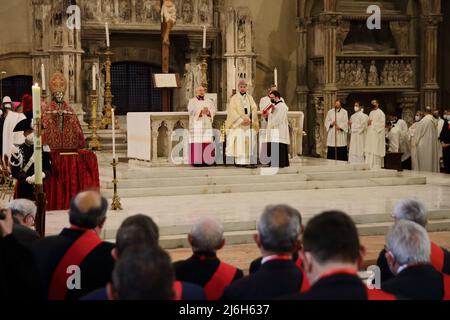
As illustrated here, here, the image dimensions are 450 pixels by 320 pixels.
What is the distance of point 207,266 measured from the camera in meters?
3.92

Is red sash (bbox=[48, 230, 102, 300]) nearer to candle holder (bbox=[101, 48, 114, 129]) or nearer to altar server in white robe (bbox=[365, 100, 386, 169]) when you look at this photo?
candle holder (bbox=[101, 48, 114, 129])

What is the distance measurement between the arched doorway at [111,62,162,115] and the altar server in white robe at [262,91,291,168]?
19.1 feet

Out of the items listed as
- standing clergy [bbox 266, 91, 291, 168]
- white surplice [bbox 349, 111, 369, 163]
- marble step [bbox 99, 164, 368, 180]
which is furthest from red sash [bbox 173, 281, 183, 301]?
white surplice [bbox 349, 111, 369, 163]

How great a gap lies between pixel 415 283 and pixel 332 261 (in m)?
0.98

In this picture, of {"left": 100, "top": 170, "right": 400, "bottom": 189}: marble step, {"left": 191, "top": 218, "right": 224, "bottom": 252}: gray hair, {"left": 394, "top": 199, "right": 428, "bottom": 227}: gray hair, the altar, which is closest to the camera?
{"left": 191, "top": 218, "right": 224, "bottom": 252}: gray hair

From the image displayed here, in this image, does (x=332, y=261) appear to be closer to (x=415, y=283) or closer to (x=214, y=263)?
(x=415, y=283)

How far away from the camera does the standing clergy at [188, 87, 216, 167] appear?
12.6 m

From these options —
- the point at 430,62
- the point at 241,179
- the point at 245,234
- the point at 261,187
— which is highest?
the point at 430,62

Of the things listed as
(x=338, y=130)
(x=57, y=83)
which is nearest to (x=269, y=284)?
(x=57, y=83)

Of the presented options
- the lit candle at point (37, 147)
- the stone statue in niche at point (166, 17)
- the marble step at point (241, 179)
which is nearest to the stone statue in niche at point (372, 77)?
the marble step at point (241, 179)

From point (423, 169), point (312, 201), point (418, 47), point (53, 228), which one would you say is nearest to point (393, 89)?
point (418, 47)

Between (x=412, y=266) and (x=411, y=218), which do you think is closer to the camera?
(x=412, y=266)

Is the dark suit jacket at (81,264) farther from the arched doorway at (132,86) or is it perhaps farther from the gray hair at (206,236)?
the arched doorway at (132,86)

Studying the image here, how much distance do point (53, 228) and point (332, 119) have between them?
30.5 feet
